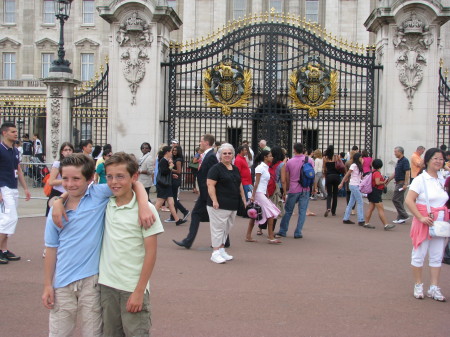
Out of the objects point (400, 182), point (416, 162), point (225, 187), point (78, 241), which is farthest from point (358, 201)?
point (78, 241)

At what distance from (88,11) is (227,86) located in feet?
103

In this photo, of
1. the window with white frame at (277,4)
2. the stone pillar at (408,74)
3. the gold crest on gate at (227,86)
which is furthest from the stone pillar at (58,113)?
the window with white frame at (277,4)

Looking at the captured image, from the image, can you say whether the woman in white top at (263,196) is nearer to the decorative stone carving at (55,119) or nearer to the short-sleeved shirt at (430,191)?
the short-sleeved shirt at (430,191)

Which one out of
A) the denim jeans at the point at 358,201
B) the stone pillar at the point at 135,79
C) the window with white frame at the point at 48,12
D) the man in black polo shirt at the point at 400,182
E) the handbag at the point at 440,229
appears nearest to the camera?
the handbag at the point at 440,229

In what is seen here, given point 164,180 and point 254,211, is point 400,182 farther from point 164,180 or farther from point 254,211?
point 164,180

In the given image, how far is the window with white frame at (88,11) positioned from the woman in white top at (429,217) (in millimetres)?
41167

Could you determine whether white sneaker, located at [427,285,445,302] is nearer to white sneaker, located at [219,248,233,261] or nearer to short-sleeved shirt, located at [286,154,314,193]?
white sneaker, located at [219,248,233,261]

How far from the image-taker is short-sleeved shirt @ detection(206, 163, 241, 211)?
7473 millimetres

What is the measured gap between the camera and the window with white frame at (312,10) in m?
36.0

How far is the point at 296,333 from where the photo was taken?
4703 mm

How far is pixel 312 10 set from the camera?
36.2 m

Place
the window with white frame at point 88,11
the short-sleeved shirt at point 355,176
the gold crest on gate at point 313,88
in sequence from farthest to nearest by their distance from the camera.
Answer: the window with white frame at point 88,11 < the gold crest on gate at point 313,88 < the short-sleeved shirt at point 355,176

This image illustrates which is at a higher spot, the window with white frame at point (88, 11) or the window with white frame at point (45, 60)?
the window with white frame at point (88, 11)

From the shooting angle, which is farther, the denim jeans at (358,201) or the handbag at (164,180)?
the denim jeans at (358,201)
